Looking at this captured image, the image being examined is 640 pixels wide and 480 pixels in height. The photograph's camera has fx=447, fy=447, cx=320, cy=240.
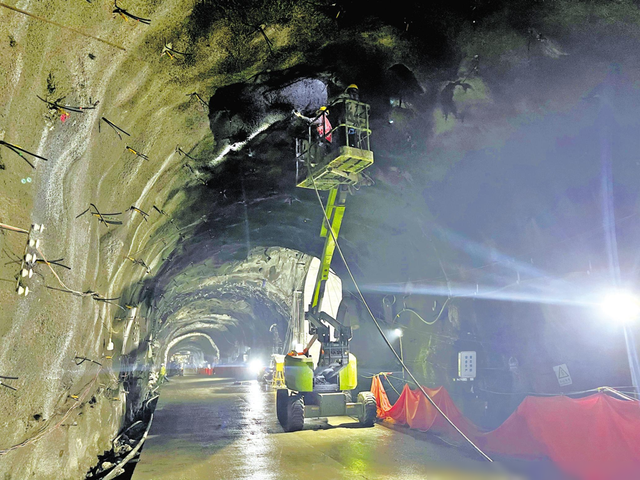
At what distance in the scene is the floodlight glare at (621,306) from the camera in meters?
7.14

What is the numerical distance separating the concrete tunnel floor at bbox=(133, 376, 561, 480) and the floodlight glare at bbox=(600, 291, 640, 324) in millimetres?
2690

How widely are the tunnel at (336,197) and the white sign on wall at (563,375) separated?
0.12ft

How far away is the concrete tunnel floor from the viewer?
706cm

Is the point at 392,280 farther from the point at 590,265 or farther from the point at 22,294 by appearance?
the point at 22,294

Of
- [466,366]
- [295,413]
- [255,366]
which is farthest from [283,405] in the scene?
[255,366]

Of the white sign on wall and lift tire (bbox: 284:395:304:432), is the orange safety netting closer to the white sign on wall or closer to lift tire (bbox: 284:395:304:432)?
the white sign on wall

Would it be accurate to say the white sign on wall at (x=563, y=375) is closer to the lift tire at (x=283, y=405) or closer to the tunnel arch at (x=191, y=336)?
the lift tire at (x=283, y=405)

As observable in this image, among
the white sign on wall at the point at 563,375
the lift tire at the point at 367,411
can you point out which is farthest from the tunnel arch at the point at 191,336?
the white sign on wall at the point at 563,375

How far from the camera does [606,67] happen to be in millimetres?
5953

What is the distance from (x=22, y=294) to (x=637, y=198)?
26.4 feet

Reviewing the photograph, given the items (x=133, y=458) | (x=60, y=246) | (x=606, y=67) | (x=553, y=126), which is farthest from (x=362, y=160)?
(x=133, y=458)

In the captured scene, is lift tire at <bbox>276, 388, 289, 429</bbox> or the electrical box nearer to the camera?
the electrical box

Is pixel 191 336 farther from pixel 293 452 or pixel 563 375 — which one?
pixel 563 375

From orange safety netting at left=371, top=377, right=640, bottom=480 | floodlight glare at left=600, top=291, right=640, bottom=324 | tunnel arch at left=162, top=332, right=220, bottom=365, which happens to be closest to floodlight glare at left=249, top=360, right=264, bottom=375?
tunnel arch at left=162, top=332, right=220, bottom=365
